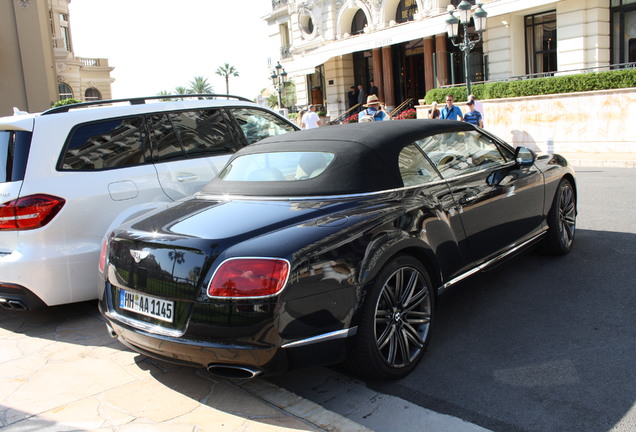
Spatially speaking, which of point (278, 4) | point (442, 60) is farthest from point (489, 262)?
point (278, 4)

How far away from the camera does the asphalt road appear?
314cm

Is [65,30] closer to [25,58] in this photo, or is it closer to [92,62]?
[92,62]

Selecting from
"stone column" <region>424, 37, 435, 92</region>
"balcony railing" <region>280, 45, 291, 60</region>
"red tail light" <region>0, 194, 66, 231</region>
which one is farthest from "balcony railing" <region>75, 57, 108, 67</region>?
"red tail light" <region>0, 194, 66, 231</region>

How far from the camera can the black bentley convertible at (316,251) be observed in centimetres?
309

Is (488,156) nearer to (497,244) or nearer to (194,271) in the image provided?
(497,244)

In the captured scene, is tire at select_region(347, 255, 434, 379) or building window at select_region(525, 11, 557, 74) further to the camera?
building window at select_region(525, 11, 557, 74)

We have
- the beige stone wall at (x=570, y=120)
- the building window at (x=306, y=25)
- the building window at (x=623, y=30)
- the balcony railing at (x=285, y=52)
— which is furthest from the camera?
the balcony railing at (x=285, y=52)

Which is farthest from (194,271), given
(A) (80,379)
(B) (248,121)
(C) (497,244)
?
(B) (248,121)

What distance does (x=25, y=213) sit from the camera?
4.61 m

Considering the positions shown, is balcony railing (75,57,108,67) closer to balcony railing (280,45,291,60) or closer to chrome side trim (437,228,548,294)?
balcony railing (280,45,291,60)

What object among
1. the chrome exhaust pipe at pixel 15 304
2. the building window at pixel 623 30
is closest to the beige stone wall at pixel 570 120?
the building window at pixel 623 30

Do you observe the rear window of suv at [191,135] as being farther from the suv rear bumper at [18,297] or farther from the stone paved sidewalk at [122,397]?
the stone paved sidewalk at [122,397]

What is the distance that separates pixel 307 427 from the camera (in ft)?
10.1

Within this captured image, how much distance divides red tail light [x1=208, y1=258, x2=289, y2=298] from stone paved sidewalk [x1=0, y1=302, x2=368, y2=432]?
72cm
